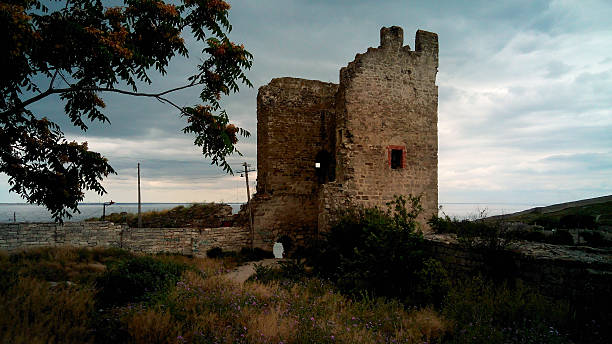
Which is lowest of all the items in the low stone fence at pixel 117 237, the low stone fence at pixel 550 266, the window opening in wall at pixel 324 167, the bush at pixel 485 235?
the low stone fence at pixel 117 237

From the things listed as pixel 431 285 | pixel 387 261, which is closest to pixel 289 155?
pixel 387 261

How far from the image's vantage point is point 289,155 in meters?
15.5

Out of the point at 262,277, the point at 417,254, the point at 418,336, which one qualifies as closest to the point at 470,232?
the point at 417,254

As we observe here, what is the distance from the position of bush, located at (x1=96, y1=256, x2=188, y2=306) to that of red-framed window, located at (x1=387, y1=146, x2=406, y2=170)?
9268 mm

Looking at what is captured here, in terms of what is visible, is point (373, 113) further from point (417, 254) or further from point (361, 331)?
point (361, 331)

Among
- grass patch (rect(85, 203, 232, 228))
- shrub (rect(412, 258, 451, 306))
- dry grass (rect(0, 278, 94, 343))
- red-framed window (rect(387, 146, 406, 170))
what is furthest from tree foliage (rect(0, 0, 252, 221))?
grass patch (rect(85, 203, 232, 228))

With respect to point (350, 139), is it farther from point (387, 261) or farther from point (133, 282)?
point (133, 282)

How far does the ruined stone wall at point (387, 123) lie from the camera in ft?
41.4

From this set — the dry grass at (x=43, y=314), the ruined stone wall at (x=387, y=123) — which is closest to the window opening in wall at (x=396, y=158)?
the ruined stone wall at (x=387, y=123)

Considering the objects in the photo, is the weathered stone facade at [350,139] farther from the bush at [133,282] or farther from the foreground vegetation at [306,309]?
the bush at [133,282]

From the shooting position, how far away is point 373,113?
1295cm

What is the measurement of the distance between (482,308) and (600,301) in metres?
1.75

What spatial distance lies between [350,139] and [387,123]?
179 centimetres

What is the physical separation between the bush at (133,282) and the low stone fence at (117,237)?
296 inches
